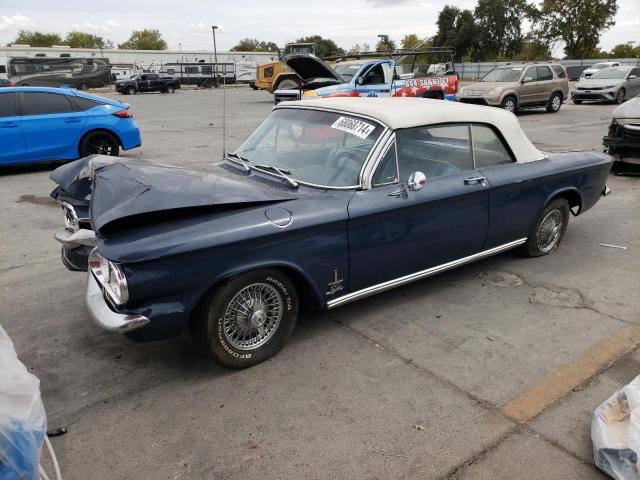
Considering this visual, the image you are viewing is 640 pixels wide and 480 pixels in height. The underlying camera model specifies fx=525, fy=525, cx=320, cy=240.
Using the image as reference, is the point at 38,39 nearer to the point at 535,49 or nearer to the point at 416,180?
the point at 535,49

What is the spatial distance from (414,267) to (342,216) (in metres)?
0.84

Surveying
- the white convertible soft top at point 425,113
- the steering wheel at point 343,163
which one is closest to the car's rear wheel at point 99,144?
the white convertible soft top at point 425,113

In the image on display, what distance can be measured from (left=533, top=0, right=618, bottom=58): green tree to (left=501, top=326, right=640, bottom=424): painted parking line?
66688mm

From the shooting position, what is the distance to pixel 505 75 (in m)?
17.5

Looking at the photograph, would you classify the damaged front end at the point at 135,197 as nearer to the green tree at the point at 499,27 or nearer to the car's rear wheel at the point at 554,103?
the car's rear wheel at the point at 554,103

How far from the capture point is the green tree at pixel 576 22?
192 ft

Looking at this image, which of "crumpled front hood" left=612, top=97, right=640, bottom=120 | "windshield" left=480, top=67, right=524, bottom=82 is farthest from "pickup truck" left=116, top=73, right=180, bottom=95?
"crumpled front hood" left=612, top=97, right=640, bottom=120

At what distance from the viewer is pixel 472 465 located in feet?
8.27

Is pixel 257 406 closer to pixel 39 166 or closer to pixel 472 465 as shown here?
pixel 472 465

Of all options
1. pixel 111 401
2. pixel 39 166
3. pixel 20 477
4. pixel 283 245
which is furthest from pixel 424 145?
pixel 39 166

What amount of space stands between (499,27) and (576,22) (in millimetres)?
9677

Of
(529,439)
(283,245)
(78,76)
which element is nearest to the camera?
(529,439)

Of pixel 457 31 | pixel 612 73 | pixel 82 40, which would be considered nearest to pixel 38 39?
pixel 82 40

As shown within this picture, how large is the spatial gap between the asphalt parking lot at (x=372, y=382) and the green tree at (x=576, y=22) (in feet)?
215
